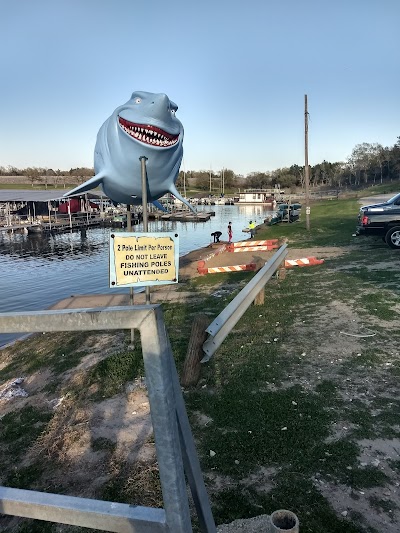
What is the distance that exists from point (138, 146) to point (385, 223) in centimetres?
1269

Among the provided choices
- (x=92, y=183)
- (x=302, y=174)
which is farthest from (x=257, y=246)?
(x=302, y=174)

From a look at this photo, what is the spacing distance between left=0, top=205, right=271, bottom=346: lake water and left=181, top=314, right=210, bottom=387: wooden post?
3599 mm

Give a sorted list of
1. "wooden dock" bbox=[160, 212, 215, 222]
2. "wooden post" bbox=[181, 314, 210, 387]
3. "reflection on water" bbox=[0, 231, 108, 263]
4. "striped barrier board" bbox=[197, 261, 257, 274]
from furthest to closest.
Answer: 1. "wooden dock" bbox=[160, 212, 215, 222]
2. "reflection on water" bbox=[0, 231, 108, 263]
3. "striped barrier board" bbox=[197, 261, 257, 274]
4. "wooden post" bbox=[181, 314, 210, 387]

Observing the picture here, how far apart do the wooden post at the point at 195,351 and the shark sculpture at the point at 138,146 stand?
6.98 ft

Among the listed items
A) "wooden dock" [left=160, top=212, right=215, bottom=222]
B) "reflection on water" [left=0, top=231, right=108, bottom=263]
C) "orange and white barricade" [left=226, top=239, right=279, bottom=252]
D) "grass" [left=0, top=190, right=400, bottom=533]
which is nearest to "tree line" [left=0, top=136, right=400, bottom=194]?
"wooden dock" [left=160, top=212, right=215, bottom=222]

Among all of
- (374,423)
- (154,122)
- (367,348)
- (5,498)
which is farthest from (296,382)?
(5,498)

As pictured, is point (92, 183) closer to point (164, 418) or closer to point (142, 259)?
point (142, 259)

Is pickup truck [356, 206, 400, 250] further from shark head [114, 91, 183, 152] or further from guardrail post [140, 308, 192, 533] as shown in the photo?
guardrail post [140, 308, 192, 533]

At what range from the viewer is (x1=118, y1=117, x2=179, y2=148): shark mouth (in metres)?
5.41

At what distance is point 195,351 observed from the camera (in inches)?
221

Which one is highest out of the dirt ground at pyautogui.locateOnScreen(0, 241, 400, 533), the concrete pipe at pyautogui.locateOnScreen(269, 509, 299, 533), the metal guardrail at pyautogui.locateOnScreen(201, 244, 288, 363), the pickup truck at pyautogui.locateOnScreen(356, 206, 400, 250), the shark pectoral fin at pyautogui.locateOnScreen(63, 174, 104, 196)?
the shark pectoral fin at pyautogui.locateOnScreen(63, 174, 104, 196)

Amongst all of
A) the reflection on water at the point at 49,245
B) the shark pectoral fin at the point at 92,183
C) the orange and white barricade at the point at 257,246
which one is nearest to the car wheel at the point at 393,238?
the orange and white barricade at the point at 257,246

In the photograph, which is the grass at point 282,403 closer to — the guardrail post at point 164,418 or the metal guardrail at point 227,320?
the metal guardrail at point 227,320

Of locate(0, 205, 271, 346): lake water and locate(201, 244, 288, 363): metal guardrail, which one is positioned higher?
locate(201, 244, 288, 363): metal guardrail
